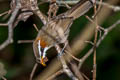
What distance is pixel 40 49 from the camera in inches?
127

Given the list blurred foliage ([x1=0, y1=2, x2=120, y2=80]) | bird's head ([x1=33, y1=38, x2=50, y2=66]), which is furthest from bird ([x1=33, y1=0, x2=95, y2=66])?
blurred foliage ([x1=0, y1=2, x2=120, y2=80])

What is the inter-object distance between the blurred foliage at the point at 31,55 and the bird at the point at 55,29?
1.48m

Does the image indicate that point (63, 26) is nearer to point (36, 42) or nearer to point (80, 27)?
point (36, 42)

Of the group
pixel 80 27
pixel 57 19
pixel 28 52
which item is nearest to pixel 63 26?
pixel 57 19

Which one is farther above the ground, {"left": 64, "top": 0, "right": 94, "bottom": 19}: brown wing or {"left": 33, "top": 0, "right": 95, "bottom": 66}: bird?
{"left": 64, "top": 0, "right": 94, "bottom": 19}: brown wing

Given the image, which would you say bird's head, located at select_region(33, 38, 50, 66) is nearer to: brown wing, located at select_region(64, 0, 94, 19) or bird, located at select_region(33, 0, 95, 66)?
bird, located at select_region(33, 0, 95, 66)

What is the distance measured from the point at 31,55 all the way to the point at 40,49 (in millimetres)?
1898

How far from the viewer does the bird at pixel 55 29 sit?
10.3 ft

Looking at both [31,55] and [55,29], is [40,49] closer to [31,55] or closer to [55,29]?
[55,29]

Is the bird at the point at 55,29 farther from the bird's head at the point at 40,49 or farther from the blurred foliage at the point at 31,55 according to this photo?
the blurred foliage at the point at 31,55

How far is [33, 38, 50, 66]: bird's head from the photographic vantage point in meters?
3.15

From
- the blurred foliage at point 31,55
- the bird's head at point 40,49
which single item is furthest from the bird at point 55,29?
the blurred foliage at point 31,55

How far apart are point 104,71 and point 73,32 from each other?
77cm

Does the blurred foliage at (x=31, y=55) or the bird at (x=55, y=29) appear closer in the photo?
the bird at (x=55, y=29)
